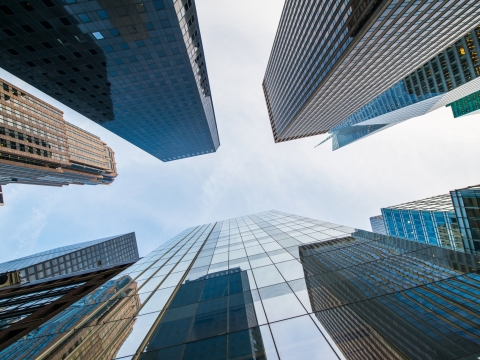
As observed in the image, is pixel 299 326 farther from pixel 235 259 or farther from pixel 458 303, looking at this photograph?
pixel 235 259

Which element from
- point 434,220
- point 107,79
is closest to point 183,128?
point 107,79

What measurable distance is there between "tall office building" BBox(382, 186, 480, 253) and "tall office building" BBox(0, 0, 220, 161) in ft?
182

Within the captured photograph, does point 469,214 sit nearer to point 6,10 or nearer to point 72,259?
point 6,10

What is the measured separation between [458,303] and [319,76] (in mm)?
83291

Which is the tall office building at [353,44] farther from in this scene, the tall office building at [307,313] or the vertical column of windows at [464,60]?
the tall office building at [307,313]

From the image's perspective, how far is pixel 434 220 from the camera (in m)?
54.5

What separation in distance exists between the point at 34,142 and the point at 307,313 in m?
114

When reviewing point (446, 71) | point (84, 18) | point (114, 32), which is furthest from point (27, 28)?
point (446, 71)

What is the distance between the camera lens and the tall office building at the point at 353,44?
57.0 meters

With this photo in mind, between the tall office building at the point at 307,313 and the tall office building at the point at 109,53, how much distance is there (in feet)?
141

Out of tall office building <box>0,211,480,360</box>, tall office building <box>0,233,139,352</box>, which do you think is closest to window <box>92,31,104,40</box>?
tall office building <box>0,233,139,352</box>

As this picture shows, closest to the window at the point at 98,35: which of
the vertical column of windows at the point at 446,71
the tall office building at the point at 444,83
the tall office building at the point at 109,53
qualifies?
the tall office building at the point at 109,53

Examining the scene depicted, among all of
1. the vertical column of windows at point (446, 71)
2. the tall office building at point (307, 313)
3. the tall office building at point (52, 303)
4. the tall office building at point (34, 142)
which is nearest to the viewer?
the tall office building at point (307, 313)

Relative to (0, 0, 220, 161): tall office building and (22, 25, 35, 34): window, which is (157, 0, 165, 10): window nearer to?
(0, 0, 220, 161): tall office building
